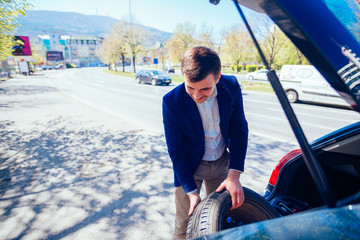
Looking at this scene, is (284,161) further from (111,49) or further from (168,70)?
(111,49)

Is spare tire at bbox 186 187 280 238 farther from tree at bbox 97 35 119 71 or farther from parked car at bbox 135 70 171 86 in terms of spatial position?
tree at bbox 97 35 119 71

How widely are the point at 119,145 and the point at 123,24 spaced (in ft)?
133

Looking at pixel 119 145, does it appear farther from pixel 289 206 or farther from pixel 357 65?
pixel 357 65

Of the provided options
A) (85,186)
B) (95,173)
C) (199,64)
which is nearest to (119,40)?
(95,173)

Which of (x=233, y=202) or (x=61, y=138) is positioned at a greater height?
(x=233, y=202)

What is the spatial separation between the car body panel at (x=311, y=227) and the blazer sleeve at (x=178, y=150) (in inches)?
28.5

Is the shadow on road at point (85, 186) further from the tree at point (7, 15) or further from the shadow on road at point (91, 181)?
the tree at point (7, 15)

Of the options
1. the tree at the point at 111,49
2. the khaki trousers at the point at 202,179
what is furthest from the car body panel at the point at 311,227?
the tree at the point at 111,49

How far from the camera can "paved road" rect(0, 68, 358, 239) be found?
2.58m

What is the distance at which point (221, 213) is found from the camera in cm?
121

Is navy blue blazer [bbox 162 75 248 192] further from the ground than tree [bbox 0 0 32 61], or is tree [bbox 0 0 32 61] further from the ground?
tree [bbox 0 0 32 61]

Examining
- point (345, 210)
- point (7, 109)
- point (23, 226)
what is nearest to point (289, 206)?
point (345, 210)

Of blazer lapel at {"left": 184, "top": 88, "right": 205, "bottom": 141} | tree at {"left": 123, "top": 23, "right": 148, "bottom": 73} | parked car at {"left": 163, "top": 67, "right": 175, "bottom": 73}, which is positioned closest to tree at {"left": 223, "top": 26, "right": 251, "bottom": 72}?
parked car at {"left": 163, "top": 67, "right": 175, "bottom": 73}

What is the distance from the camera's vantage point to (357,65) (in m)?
0.87
